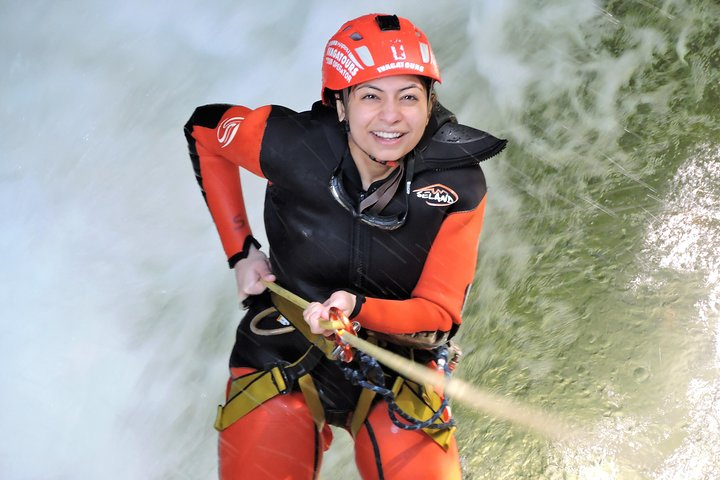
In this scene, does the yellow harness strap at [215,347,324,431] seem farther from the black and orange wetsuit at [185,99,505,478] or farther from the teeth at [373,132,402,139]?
the teeth at [373,132,402,139]

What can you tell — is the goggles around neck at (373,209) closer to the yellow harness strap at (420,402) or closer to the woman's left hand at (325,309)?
the woman's left hand at (325,309)

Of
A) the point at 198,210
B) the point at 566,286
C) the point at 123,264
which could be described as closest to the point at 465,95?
the point at 566,286

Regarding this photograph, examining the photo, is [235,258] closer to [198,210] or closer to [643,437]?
[198,210]

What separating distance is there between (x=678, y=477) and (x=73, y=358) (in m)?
2.40

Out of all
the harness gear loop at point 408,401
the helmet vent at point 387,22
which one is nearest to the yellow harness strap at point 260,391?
the harness gear loop at point 408,401

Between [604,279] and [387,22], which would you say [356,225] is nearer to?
[387,22]

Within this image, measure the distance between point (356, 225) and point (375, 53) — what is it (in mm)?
435

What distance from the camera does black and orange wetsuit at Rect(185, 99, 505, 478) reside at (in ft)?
8.49

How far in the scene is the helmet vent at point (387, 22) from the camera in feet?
8.26

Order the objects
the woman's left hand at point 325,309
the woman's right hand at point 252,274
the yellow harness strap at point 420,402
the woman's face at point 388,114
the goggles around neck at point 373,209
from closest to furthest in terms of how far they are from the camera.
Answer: the woman's left hand at point 325,309, the woman's face at point 388,114, the goggles around neck at point 373,209, the yellow harness strap at point 420,402, the woman's right hand at point 252,274

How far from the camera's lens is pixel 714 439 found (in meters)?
4.20

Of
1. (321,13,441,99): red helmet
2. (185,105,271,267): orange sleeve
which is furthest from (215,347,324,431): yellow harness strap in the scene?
(321,13,441,99): red helmet

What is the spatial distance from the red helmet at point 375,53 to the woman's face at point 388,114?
0.03 metres

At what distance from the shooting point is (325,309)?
2.39 m
